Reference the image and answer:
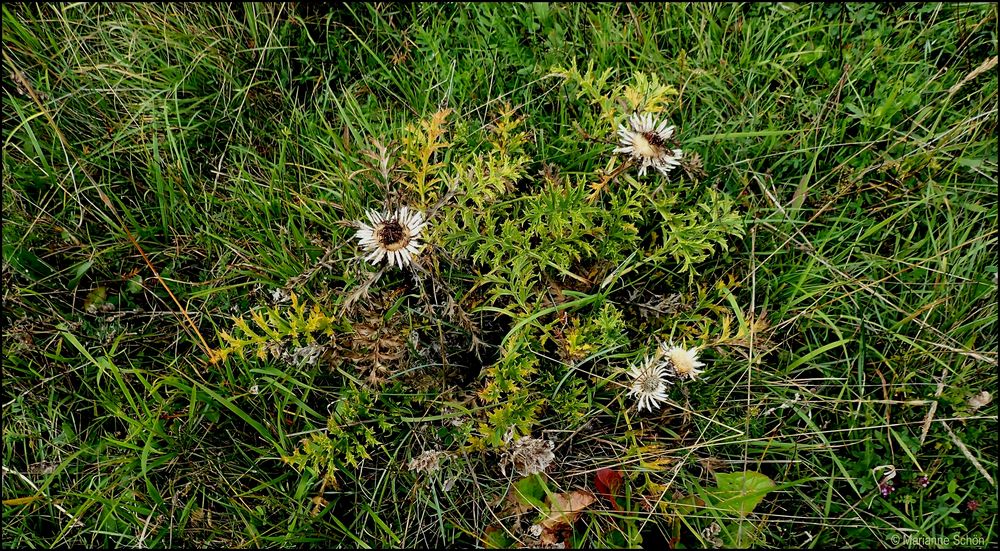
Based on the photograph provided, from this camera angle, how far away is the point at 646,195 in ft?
6.37

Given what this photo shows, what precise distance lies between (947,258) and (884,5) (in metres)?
1.08

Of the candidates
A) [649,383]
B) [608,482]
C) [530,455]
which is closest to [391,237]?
[530,455]

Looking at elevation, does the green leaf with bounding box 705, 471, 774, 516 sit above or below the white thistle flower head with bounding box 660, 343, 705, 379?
below

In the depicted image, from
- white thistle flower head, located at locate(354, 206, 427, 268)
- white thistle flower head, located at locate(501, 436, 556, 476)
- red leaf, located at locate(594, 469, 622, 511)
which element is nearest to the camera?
white thistle flower head, located at locate(354, 206, 427, 268)

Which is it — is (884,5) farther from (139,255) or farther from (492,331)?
(139,255)

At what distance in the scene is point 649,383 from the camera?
6.17 feet

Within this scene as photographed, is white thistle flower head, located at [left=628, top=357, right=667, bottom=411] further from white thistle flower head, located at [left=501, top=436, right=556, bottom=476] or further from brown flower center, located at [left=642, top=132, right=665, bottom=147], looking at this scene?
brown flower center, located at [left=642, top=132, right=665, bottom=147]

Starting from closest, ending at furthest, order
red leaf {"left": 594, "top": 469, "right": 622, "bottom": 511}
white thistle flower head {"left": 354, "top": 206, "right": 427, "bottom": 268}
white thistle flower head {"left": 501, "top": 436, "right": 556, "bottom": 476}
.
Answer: white thistle flower head {"left": 354, "top": 206, "right": 427, "bottom": 268} → white thistle flower head {"left": 501, "top": 436, "right": 556, "bottom": 476} → red leaf {"left": 594, "top": 469, "right": 622, "bottom": 511}

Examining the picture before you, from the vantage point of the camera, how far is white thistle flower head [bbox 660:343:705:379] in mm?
1864

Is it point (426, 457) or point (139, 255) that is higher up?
point (139, 255)

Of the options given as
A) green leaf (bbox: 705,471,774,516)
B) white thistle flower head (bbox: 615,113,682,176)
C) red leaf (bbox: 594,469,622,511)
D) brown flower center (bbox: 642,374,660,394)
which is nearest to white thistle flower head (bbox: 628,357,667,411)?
brown flower center (bbox: 642,374,660,394)

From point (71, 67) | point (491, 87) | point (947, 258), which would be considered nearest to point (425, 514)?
point (491, 87)

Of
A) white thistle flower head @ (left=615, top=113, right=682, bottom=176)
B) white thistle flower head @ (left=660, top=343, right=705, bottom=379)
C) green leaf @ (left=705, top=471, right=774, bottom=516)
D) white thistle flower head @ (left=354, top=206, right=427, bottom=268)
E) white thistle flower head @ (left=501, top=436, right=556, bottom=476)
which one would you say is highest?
white thistle flower head @ (left=615, top=113, right=682, bottom=176)

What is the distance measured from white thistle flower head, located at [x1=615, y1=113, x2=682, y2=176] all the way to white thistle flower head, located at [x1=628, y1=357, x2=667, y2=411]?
0.58 meters
